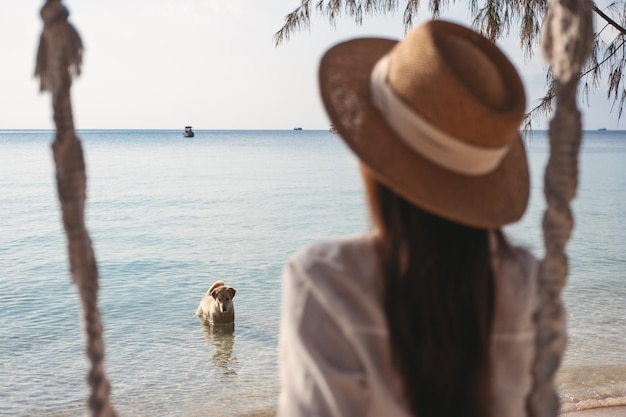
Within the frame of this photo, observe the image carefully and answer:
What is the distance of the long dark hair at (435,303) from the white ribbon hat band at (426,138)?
7 centimetres

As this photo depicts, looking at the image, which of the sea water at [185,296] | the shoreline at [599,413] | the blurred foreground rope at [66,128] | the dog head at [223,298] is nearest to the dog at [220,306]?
the dog head at [223,298]

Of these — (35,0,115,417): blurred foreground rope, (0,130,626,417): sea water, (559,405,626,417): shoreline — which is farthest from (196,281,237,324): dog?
(35,0,115,417): blurred foreground rope

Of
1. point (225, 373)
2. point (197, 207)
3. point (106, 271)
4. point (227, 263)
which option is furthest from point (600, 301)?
point (197, 207)

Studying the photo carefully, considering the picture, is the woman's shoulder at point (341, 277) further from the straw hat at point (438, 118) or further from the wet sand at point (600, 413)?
the wet sand at point (600, 413)

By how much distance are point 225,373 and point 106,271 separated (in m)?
4.77

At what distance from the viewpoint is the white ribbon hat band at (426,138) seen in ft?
2.75

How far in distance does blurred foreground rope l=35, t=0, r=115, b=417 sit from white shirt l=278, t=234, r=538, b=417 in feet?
0.91

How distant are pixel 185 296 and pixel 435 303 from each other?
7.87 m

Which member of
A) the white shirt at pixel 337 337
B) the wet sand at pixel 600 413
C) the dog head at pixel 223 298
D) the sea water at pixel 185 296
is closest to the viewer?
the white shirt at pixel 337 337

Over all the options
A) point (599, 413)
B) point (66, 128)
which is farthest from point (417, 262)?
point (599, 413)

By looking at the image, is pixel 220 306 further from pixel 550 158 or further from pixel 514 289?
pixel 550 158

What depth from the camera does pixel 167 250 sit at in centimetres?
1134

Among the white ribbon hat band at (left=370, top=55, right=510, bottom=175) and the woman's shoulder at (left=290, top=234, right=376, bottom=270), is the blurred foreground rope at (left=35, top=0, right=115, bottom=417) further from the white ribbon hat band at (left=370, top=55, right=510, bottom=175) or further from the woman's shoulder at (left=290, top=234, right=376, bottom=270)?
the white ribbon hat band at (left=370, top=55, right=510, bottom=175)

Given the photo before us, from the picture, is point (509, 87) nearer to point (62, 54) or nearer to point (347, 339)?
point (347, 339)
